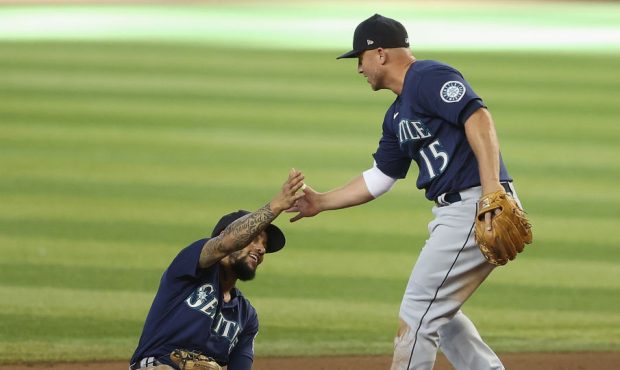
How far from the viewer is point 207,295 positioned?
4.90 metres

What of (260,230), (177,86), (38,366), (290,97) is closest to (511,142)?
(290,97)

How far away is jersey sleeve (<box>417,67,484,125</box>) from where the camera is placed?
185 inches

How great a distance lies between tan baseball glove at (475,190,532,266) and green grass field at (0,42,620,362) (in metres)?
2.28

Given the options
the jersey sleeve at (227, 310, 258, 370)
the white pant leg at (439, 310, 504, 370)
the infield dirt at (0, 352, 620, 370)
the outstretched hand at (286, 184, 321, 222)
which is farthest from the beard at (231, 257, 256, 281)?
the infield dirt at (0, 352, 620, 370)

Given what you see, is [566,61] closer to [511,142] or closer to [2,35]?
[511,142]

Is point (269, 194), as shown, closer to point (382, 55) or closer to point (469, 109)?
point (382, 55)

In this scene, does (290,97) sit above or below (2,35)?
below

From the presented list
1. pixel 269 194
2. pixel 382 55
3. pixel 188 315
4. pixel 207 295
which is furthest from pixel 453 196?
pixel 269 194

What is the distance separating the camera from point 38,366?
Result: 634cm

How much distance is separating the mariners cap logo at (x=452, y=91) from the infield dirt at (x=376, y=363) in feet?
7.15

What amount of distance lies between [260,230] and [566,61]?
14585 millimetres

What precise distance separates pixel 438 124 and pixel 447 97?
0.51 feet

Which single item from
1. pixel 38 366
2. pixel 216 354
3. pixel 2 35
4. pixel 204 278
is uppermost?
pixel 2 35

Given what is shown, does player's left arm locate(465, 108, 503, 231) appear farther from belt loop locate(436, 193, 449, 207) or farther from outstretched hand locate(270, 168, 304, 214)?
outstretched hand locate(270, 168, 304, 214)
